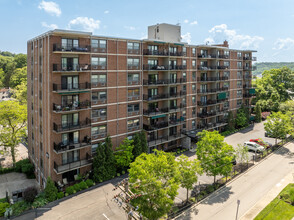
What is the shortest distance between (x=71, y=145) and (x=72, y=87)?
25.9 feet

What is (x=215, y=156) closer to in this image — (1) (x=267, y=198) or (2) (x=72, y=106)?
(1) (x=267, y=198)

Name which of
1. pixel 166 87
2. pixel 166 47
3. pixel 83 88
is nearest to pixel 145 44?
pixel 166 47

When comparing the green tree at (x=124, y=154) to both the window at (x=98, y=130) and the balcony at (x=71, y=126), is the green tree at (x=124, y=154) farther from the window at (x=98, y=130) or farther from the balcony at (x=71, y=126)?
the balcony at (x=71, y=126)

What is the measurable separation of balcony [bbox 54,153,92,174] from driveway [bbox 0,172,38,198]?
723 centimetres

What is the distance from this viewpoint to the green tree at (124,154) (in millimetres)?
33094

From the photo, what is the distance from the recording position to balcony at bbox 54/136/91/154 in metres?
29.1

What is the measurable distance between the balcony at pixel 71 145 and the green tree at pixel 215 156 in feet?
51.5

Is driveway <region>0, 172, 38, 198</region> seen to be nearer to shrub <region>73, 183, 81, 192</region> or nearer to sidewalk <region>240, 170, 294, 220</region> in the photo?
shrub <region>73, 183, 81, 192</region>

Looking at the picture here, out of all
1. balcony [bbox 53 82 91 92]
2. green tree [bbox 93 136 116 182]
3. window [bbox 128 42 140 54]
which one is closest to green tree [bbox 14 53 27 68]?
window [bbox 128 42 140 54]

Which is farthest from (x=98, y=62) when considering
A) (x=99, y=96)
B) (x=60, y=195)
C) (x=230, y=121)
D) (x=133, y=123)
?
(x=230, y=121)

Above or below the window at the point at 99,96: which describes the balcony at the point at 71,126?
below

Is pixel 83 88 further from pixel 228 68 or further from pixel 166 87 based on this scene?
pixel 228 68

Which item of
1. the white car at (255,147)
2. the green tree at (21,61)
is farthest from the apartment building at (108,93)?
the green tree at (21,61)

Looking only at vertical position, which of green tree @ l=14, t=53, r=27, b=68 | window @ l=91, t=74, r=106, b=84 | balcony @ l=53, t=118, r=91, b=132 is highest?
green tree @ l=14, t=53, r=27, b=68
